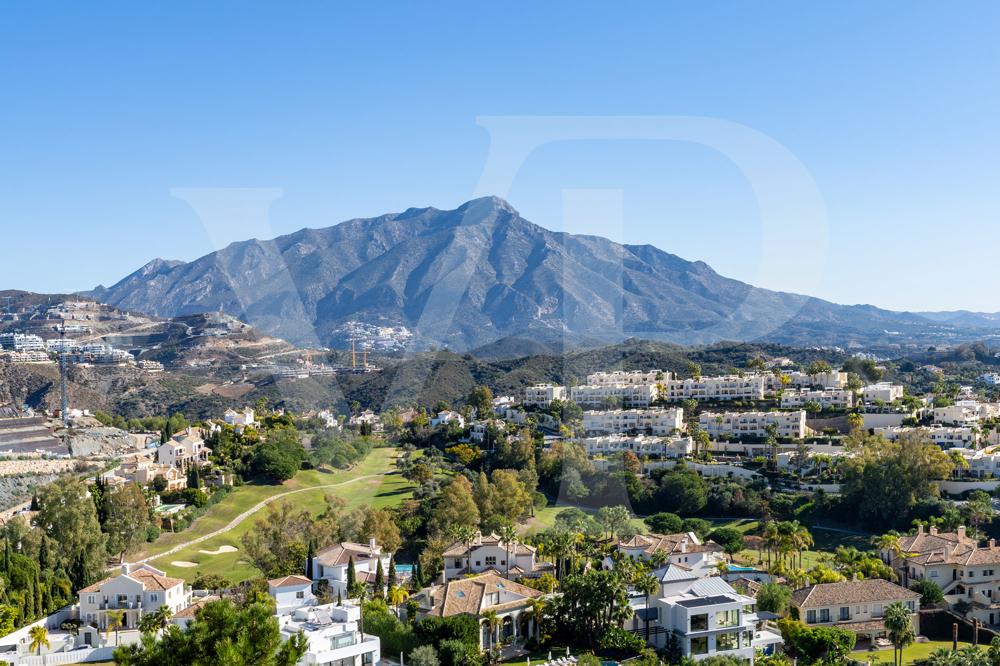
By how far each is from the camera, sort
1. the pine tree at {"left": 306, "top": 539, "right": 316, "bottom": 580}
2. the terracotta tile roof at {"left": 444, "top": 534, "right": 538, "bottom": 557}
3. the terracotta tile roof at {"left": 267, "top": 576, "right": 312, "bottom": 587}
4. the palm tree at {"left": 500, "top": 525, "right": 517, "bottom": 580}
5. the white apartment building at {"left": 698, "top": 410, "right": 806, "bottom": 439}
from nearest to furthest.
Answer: the terracotta tile roof at {"left": 267, "top": 576, "right": 312, "bottom": 587} < the pine tree at {"left": 306, "top": 539, "right": 316, "bottom": 580} < the palm tree at {"left": 500, "top": 525, "right": 517, "bottom": 580} < the terracotta tile roof at {"left": 444, "top": 534, "right": 538, "bottom": 557} < the white apartment building at {"left": 698, "top": 410, "right": 806, "bottom": 439}

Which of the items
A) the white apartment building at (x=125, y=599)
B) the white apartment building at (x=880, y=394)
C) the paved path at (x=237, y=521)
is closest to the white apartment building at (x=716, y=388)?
the white apartment building at (x=880, y=394)

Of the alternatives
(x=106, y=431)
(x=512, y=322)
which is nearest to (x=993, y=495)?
(x=106, y=431)

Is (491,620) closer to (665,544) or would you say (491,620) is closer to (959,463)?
(665,544)

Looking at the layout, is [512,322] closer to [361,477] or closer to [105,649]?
[361,477]

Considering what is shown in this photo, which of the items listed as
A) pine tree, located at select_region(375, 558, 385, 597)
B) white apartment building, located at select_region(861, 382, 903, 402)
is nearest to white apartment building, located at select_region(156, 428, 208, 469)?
pine tree, located at select_region(375, 558, 385, 597)

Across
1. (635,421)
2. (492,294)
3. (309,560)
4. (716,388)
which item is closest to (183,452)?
(309,560)

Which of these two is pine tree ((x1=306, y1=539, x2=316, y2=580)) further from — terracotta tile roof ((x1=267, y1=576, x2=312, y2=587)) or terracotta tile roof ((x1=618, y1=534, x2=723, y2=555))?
terracotta tile roof ((x1=618, y1=534, x2=723, y2=555))

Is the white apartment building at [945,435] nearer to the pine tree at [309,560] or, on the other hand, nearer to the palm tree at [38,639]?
the pine tree at [309,560]
